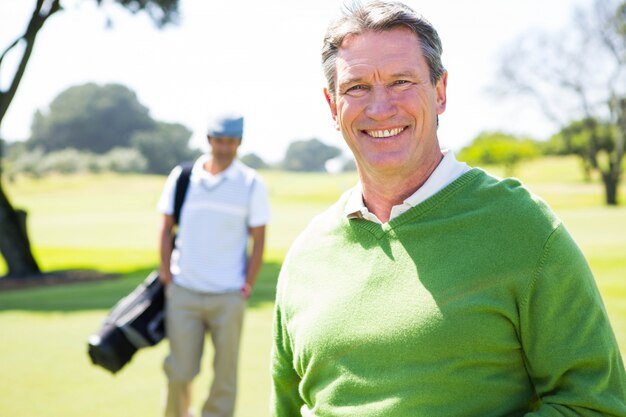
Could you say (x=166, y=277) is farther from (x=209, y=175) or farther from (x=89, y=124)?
(x=89, y=124)

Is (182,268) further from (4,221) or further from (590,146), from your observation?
(590,146)

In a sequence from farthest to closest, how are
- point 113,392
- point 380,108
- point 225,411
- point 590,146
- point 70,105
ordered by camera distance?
point 70,105, point 590,146, point 113,392, point 225,411, point 380,108

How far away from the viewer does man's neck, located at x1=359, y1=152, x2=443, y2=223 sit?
2330 millimetres

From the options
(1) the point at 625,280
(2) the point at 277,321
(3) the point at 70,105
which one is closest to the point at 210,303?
(2) the point at 277,321

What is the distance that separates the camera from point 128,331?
224 inches

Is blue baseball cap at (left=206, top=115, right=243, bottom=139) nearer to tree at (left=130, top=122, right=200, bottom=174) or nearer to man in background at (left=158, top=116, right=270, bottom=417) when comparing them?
man in background at (left=158, top=116, right=270, bottom=417)

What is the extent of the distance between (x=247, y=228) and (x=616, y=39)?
5279 centimetres

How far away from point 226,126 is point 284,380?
353cm

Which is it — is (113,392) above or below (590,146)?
above

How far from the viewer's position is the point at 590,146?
5812 centimetres

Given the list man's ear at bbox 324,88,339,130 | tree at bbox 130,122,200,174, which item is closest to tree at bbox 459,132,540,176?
tree at bbox 130,122,200,174

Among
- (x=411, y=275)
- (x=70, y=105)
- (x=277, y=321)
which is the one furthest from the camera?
(x=70, y=105)

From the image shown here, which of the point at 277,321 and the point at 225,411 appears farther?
the point at 225,411

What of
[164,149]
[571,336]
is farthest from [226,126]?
[164,149]
